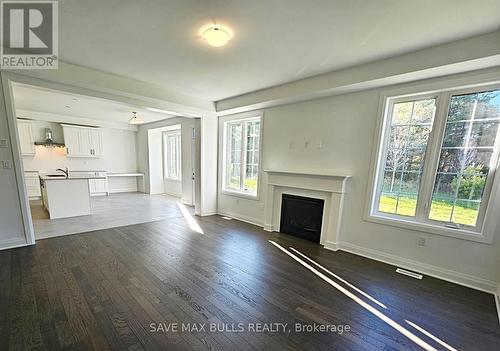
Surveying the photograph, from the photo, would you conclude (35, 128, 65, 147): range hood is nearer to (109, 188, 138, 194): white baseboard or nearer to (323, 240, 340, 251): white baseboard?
(109, 188, 138, 194): white baseboard

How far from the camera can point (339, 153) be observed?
10.9ft

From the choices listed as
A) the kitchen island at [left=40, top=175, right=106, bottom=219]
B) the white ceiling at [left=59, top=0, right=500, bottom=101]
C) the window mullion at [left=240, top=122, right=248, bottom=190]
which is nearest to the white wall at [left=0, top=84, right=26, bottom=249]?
the white ceiling at [left=59, top=0, right=500, bottom=101]

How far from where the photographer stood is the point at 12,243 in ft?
9.93

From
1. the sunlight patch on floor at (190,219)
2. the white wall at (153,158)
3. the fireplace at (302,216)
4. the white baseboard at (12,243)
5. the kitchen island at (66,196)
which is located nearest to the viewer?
the white baseboard at (12,243)

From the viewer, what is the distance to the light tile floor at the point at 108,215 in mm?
3861

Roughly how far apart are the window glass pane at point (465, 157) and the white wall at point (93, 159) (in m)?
9.19

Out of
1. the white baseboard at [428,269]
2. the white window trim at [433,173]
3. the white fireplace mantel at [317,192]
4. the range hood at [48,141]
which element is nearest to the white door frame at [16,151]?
the white fireplace mantel at [317,192]

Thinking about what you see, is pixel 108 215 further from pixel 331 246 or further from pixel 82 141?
pixel 331 246

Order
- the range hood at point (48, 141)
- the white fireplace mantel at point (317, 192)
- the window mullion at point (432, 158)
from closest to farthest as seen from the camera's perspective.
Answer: the window mullion at point (432, 158) < the white fireplace mantel at point (317, 192) < the range hood at point (48, 141)

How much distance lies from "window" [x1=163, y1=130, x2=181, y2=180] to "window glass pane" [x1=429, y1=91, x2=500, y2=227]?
22.8 feet

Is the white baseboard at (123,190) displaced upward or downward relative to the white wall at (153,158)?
downward

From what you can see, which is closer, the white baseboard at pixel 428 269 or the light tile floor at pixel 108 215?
the white baseboard at pixel 428 269

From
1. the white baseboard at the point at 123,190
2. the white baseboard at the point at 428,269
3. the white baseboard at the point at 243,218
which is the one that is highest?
the white baseboard at the point at 428,269

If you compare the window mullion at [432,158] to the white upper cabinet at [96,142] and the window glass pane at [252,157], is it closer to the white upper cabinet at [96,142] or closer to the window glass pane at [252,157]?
the window glass pane at [252,157]
